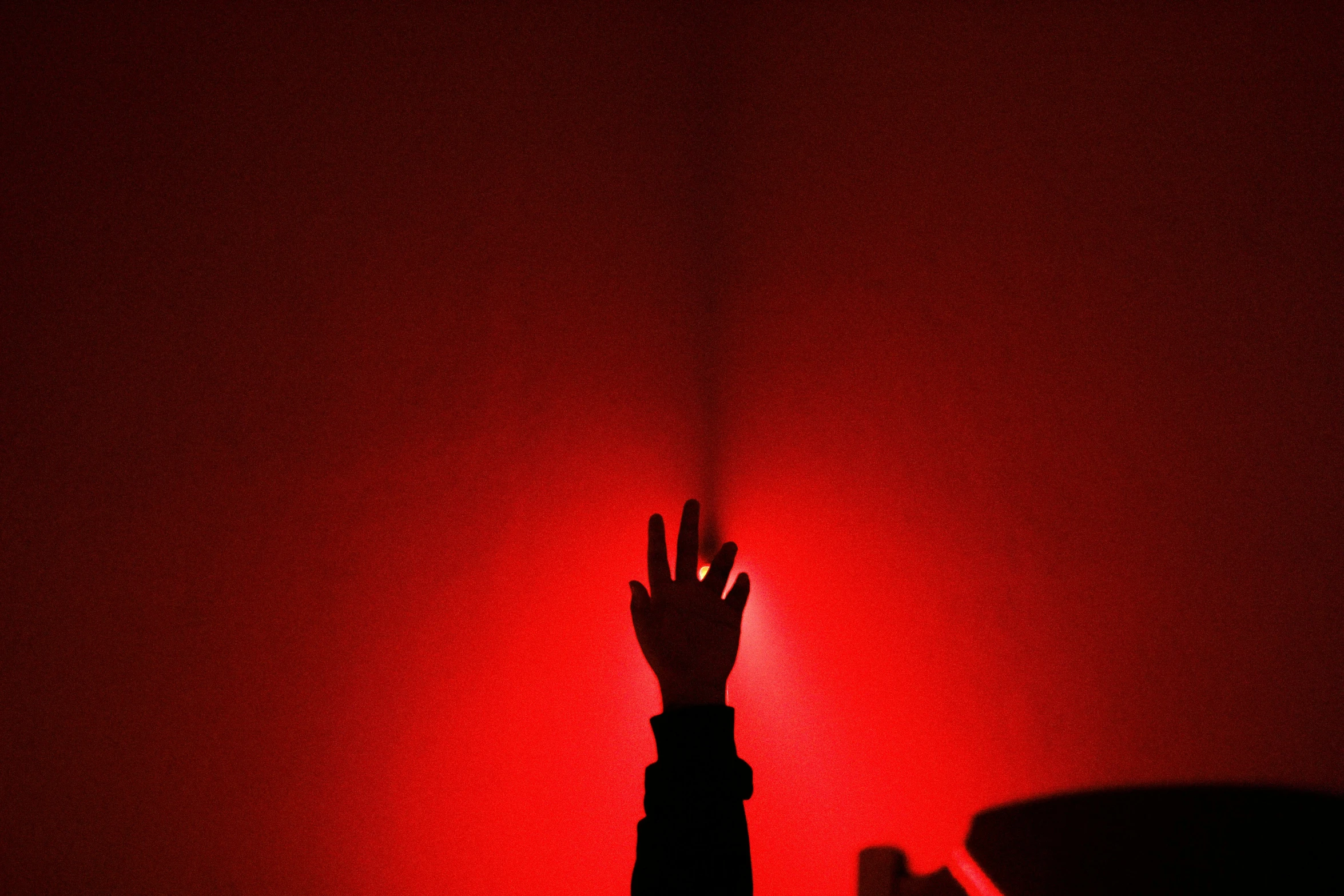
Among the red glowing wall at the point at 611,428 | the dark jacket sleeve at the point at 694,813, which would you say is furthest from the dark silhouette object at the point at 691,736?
the red glowing wall at the point at 611,428

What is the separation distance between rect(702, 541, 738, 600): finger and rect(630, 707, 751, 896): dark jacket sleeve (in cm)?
19

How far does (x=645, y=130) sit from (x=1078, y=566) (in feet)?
3.32

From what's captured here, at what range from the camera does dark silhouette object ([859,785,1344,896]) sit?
79cm

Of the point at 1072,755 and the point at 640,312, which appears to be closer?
the point at 1072,755

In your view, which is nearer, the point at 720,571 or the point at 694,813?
the point at 694,813

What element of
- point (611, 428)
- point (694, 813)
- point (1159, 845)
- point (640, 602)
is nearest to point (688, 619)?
point (640, 602)

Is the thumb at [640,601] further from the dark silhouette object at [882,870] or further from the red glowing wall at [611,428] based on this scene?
the dark silhouette object at [882,870]

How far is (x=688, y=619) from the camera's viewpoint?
3.71 ft

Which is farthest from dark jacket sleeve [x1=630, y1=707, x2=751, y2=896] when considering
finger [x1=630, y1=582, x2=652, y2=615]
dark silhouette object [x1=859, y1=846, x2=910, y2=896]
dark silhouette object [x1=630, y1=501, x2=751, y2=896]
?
dark silhouette object [x1=859, y1=846, x2=910, y2=896]

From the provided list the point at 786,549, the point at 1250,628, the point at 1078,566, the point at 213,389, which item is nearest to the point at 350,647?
the point at 213,389

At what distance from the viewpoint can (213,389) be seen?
100 centimetres

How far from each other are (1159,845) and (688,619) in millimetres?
587

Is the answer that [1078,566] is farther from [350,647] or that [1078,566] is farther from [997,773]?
[350,647]

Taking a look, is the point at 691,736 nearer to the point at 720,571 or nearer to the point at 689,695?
the point at 689,695
